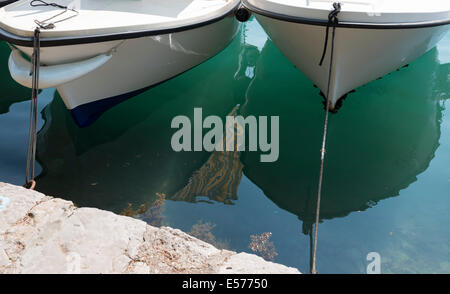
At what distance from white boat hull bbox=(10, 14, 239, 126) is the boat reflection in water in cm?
36

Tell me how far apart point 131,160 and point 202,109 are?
1.38m

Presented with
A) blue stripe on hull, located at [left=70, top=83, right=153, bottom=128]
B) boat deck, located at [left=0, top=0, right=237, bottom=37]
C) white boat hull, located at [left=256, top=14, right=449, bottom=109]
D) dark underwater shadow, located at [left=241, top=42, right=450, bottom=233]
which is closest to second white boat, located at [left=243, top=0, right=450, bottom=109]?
white boat hull, located at [left=256, top=14, right=449, bottom=109]

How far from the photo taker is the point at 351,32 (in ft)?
13.4

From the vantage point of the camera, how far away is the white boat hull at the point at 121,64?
411 cm

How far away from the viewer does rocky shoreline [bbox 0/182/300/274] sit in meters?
2.28

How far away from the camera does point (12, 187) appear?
9.58 feet

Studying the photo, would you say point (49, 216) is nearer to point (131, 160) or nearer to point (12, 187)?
point (12, 187)

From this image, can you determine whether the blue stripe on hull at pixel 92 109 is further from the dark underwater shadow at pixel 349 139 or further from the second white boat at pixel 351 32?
the second white boat at pixel 351 32

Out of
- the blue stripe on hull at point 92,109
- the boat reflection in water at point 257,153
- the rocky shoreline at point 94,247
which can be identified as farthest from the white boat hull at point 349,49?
the rocky shoreline at point 94,247

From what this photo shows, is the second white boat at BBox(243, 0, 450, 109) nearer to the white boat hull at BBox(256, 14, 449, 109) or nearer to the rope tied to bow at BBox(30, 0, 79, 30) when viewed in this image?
the white boat hull at BBox(256, 14, 449, 109)

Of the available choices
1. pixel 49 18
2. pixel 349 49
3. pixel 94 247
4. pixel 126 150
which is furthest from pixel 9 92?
pixel 349 49

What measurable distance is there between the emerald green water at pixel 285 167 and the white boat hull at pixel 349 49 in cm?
60

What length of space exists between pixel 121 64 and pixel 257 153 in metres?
1.76
